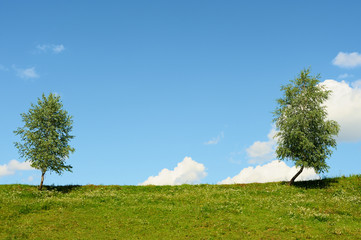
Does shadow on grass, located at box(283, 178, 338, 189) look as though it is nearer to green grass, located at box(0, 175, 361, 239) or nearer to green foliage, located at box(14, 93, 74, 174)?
green grass, located at box(0, 175, 361, 239)

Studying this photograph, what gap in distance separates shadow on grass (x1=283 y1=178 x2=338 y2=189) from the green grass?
4.26 m

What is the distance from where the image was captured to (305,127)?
48562 mm

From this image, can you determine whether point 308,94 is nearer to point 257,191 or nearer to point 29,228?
point 257,191

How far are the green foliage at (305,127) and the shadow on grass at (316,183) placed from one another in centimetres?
207

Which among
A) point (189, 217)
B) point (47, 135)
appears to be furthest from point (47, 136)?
point (189, 217)

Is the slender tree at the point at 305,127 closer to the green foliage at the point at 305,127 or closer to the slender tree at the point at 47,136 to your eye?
the green foliage at the point at 305,127

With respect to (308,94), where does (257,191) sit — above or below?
below

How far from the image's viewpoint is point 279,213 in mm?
30672

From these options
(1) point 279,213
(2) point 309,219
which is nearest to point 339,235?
(2) point 309,219

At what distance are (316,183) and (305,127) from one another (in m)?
8.51

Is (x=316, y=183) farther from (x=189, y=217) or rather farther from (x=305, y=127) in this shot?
(x=189, y=217)

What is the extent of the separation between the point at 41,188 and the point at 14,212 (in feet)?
58.0

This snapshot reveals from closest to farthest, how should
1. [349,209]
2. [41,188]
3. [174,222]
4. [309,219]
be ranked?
1. [174,222]
2. [309,219]
3. [349,209]
4. [41,188]

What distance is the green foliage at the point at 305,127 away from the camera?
4747 cm
